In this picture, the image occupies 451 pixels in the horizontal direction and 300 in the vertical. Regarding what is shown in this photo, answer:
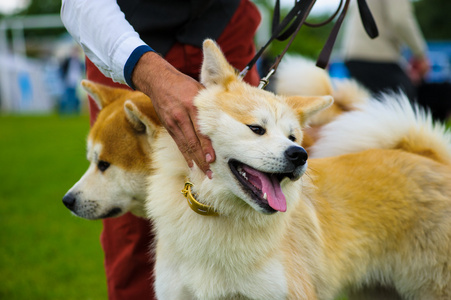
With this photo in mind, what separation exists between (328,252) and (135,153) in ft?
3.58

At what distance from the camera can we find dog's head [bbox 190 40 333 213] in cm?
171

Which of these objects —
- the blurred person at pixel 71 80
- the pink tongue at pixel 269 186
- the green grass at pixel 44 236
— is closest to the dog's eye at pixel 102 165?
the green grass at pixel 44 236

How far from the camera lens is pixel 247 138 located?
178 centimetres

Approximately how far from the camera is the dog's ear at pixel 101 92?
256cm

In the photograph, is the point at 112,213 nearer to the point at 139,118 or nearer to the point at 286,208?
the point at 139,118

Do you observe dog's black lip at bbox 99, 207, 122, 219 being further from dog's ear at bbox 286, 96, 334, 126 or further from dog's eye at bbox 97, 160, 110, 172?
dog's ear at bbox 286, 96, 334, 126

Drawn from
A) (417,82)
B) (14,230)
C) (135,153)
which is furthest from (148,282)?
(417,82)

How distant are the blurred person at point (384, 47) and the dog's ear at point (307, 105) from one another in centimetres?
269

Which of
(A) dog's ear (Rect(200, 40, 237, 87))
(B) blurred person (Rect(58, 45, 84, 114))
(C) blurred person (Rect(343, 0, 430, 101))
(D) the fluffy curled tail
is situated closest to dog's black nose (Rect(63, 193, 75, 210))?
(A) dog's ear (Rect(200, 40, 237, 87))

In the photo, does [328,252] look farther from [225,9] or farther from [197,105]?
[225,9]

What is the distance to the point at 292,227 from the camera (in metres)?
2.19

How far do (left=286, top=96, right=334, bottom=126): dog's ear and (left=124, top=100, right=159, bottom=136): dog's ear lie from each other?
679 millimetres

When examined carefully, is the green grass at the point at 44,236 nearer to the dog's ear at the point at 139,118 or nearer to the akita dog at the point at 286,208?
Result: the dog's ear at the point at 139,118

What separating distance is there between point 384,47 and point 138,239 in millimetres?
3369
